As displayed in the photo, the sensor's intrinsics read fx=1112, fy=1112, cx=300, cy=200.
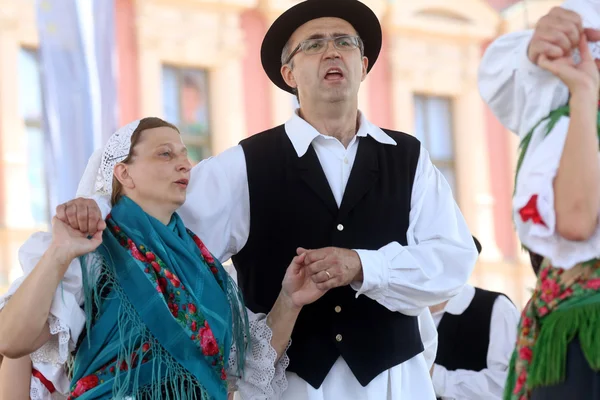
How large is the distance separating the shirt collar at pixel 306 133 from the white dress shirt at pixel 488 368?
Result: 53.7 inches

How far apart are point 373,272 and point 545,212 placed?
100 cm

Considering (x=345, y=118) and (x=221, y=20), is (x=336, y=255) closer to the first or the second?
(x=345, y=118)

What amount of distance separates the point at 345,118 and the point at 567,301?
58.9 inches

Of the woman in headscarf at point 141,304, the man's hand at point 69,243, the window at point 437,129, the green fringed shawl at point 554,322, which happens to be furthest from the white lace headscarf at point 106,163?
the window at point 437,129

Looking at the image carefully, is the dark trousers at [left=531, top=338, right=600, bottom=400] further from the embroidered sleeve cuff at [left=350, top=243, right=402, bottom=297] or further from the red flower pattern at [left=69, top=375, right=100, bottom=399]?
the red flower pattern at [left=69, top=375, right=100, bottom=399]

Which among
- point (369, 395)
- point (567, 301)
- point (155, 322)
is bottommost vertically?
point (369, 395)

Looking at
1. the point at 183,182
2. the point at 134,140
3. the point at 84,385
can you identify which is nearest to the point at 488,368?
the point at 183,182

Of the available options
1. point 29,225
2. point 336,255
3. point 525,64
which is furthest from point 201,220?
point 29,225

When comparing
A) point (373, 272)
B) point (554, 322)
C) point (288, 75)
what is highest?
point (288, 75)

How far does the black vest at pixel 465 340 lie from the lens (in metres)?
4.75

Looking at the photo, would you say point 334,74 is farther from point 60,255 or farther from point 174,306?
point 60,255

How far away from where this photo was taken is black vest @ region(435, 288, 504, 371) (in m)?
4.75

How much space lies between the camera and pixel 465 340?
477 centimetres

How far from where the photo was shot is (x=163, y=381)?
294 centimetres
